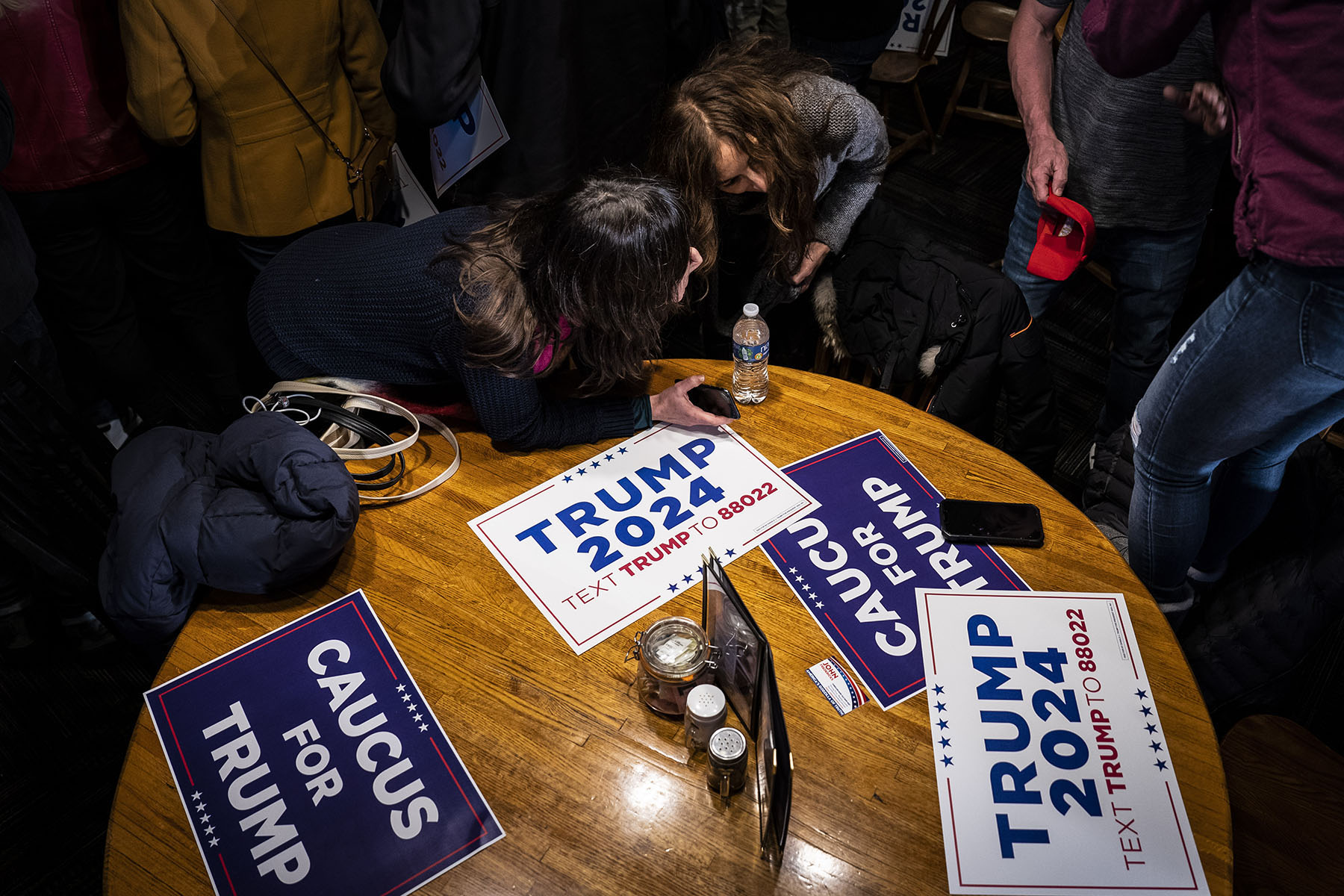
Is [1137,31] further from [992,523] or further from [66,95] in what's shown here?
[66,95]

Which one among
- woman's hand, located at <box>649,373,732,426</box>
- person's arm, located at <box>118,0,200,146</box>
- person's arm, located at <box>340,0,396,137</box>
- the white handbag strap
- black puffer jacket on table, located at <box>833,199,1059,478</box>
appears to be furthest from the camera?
person's arm, located at <box>340,0,396,137</box>

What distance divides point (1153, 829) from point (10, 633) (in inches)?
92.1

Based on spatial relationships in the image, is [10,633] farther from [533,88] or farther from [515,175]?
[533,88]

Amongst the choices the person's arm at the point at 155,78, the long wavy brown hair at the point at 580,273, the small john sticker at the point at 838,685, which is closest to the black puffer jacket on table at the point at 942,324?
the long wavy brown hair at the point at 580,273

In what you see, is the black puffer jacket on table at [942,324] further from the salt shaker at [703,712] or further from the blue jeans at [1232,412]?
the salt shaker at [703,712]

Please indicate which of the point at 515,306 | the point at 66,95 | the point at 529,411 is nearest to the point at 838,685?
the point at 529,411

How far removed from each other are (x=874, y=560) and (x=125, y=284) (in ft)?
6.82

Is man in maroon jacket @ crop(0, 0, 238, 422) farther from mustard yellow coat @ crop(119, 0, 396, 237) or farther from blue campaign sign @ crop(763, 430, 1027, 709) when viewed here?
blue campaign sign @ crop(763, 430, 1027, 709)

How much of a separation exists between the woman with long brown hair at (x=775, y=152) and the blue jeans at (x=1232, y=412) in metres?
0.79

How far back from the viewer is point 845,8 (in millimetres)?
2652

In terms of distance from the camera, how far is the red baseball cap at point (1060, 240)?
1.94 meters

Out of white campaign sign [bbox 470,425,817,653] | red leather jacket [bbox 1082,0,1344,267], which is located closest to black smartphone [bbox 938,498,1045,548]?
white campaign sign [bbox 470,425,817,653]

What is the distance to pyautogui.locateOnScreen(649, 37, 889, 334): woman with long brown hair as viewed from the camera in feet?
5.95

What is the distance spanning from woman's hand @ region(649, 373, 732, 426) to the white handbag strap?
371 millimetres
